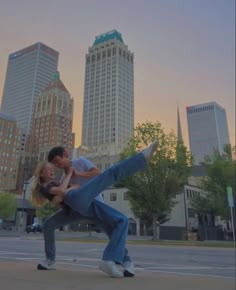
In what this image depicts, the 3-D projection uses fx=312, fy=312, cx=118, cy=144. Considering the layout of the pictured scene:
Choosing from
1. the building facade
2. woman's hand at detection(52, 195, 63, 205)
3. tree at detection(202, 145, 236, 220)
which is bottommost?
woman's hand at detection(52, 195, 63, 205)

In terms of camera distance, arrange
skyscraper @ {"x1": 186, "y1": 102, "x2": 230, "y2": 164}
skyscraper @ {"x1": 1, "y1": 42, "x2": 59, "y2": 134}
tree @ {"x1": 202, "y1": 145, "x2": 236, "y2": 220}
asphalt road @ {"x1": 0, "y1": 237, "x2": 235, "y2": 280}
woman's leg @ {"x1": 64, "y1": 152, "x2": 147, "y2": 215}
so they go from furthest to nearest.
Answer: skyscraper @ {"x1": 186, "y1": 102, "x2": 230, "y2": 164} → skyscraper @ {"x1": 1, "y1": 42, "x2": 59, "y2": 134} → tree @ {"x1": 202, "y1": 145, "x2": 236, "y2": 220} → asphalt road @ {"x1": 0, "y1": 237, "x2": 235, "y2": 280} → woman's leg @ {"x1": 64, "y1": 152, "x2": 147, "y2": 215}

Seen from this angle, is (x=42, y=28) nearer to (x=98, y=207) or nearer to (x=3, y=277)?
(x=98, y=207)

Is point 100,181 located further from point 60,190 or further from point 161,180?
point 161,180

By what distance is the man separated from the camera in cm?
280

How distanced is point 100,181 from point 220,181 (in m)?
31.0

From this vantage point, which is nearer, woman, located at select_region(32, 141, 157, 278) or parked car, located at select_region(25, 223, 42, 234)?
woman, located at select_region(32, 141, 157, 278)

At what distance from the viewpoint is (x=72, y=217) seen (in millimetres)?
2998

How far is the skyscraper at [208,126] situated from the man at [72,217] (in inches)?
Answer: 4544

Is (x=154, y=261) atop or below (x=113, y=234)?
Answer: below

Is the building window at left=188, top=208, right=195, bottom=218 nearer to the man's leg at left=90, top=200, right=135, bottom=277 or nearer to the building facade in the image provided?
the building facade

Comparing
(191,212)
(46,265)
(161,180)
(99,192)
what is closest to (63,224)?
(46,265)

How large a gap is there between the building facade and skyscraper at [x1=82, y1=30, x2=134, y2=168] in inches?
2655

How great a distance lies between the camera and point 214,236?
2891cm

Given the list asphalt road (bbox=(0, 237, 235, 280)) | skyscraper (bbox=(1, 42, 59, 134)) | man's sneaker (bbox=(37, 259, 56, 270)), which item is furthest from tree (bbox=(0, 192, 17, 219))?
man's sneaker (bbox=(37, 259, 56, 270))
